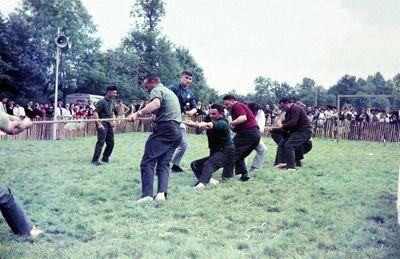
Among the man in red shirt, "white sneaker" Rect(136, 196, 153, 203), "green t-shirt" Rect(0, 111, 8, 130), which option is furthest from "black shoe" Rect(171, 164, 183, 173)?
"green t-shirt" Rect(0, 111, 8, 130)

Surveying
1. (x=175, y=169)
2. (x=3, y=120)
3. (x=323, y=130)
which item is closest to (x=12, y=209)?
(x=3, y=120)

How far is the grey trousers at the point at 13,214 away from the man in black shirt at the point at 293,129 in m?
6.18

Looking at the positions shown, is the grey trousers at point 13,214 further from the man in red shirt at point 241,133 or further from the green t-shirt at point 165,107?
the man in red shirt at point 241,133

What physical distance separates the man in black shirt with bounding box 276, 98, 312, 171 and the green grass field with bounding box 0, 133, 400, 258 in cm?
60

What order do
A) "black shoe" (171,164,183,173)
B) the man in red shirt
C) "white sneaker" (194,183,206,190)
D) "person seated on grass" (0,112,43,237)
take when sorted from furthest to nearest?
"black shoe" (171,164,183,173) → the man in red shirt → "white sneaker" (194,183,206,190) → "person seated on grass" (0,112,43,237)

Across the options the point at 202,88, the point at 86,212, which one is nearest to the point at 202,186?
the point at 86,212

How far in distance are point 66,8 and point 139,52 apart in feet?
26.6

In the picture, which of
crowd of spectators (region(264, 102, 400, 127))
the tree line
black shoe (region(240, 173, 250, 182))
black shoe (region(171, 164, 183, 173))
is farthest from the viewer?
the tree line

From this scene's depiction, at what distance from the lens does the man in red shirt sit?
790cm

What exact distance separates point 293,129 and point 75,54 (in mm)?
36965

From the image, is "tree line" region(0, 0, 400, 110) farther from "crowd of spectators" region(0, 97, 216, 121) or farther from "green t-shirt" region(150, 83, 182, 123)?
"green t-shirt" region(150, 83, 182, 123)

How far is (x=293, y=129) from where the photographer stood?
9.66 meters

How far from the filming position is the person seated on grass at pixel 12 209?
13.4 ft

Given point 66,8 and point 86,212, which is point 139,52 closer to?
point 66,8
